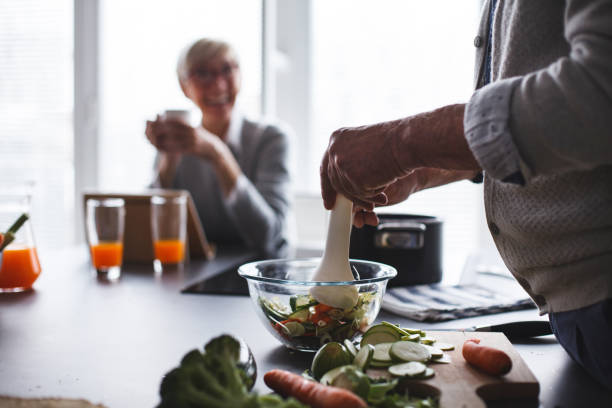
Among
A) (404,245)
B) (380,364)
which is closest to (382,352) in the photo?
(380,364)

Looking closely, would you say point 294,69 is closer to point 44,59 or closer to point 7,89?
point 44,59

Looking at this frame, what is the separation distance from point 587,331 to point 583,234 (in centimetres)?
13

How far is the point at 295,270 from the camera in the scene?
1090mm

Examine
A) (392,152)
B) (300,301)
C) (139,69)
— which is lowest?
(300,301)

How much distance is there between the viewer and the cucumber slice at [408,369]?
70 centimetres

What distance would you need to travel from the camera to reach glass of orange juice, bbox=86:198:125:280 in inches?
64.2

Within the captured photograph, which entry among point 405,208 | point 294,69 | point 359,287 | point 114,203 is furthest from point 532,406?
point 294,69

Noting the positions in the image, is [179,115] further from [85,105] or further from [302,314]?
[85,105]

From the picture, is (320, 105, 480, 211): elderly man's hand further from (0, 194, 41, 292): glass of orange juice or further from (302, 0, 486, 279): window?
(302, 0, 486, 279): window

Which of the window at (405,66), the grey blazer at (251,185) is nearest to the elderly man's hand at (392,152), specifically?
Answer: the grey blazer at (251,185)

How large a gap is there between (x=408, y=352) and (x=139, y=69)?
3.11 meters

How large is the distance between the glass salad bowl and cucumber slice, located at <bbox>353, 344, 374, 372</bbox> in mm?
105

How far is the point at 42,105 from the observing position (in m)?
3.58

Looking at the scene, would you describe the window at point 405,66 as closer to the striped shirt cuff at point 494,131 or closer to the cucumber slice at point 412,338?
the cucumber slice at point 412,338
